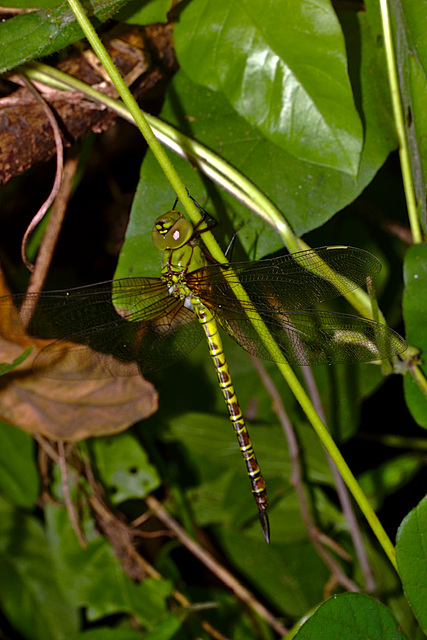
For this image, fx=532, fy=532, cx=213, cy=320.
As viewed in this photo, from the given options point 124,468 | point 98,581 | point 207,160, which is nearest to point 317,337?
point 207,160

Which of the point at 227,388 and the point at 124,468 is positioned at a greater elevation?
the point at 227,388

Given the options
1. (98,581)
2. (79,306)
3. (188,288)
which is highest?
(79,306)

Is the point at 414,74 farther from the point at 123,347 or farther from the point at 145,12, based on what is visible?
the point at 123,347

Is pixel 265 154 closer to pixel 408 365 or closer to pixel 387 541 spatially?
pixel 408 365

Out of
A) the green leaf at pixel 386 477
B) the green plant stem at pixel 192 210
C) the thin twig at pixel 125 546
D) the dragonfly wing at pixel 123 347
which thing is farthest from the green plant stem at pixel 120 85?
the green leaf at pixel 386 477

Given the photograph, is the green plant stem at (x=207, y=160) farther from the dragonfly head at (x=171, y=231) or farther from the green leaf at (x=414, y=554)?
the green leaf at (x=414, y=554)

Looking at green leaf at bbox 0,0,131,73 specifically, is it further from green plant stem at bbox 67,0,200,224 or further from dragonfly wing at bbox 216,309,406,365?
dragonfly wing at bbox 216,309,406,365

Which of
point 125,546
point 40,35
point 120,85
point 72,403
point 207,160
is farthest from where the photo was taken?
point 125,546
